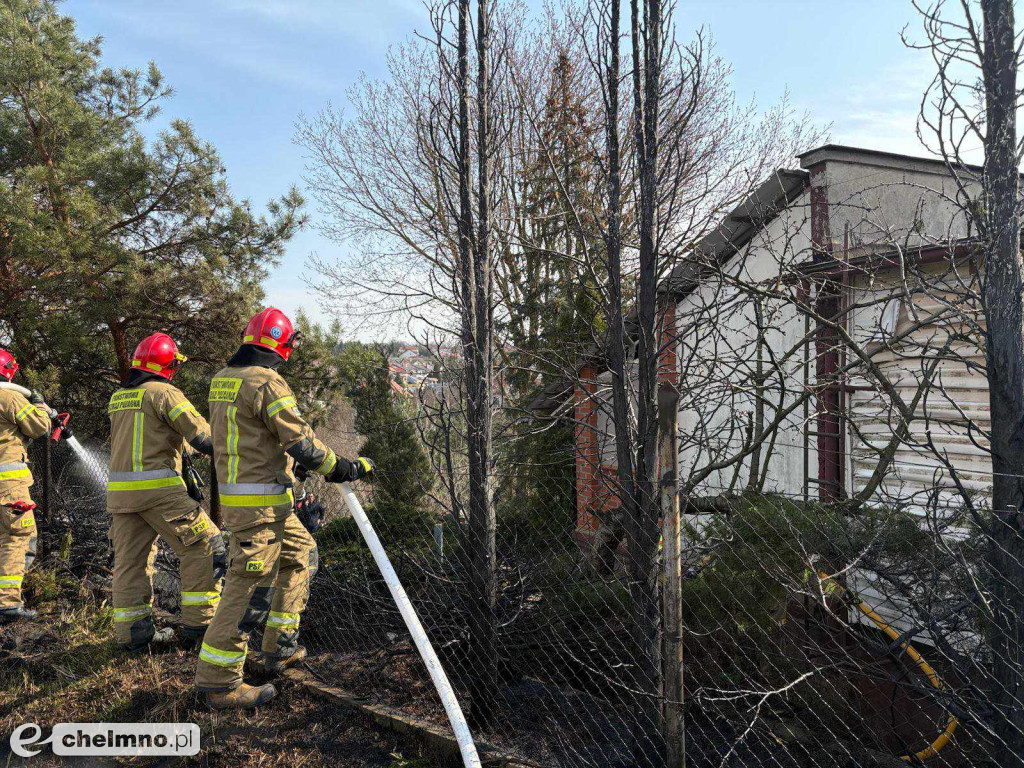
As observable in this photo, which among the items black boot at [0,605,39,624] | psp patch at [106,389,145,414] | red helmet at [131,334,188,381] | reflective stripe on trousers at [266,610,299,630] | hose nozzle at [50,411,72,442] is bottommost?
black boot at [0,605,39,624]

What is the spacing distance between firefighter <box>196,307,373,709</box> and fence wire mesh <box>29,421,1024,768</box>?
0.56m

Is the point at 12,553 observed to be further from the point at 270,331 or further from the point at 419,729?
the point at 419,729

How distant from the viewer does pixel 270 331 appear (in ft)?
13.5

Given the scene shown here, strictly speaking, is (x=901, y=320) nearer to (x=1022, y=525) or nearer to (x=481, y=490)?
(x=1022, y=525)

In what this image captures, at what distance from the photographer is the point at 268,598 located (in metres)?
4.01

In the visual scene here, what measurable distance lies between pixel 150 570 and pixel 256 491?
4.44ft

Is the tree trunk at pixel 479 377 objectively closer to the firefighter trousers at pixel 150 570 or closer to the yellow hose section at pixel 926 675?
the yellow hose section at pixel 926 675

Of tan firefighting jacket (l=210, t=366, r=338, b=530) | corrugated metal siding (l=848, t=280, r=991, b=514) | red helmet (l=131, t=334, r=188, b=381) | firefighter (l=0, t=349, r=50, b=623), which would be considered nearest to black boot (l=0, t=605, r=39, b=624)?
firefighter (l=0, t=349, r=50, b=623)

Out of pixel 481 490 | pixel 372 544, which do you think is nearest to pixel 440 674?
pixel 372 544

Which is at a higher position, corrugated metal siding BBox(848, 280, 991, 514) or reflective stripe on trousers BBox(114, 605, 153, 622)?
corrugated metal siding BBox(848, 280, 991, 514)

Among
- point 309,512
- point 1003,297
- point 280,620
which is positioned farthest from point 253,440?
point 1003,297

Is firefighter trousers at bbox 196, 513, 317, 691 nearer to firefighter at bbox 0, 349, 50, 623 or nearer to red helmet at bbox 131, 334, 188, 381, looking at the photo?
red helmet at bbox 131, 334, 188, 381

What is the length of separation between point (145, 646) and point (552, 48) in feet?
53.4

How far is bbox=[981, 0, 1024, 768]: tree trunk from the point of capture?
2762 mm
